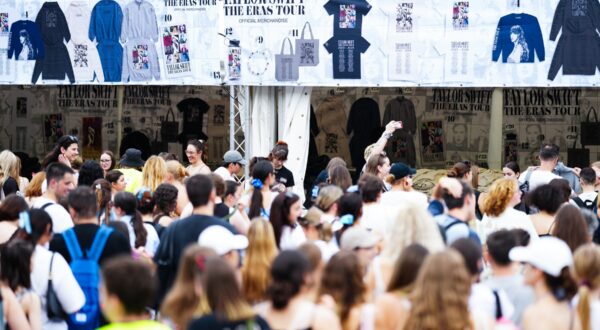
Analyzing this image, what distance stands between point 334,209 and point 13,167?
498cm

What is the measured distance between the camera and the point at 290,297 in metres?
4.98

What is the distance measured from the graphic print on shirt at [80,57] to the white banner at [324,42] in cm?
2

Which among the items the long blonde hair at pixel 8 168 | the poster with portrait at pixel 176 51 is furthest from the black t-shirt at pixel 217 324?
the poster with portrait at pixel 176 51

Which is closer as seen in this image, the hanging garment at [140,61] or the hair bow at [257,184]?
the hair bow at [257,184]

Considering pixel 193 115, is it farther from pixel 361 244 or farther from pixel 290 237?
pixel 361 244

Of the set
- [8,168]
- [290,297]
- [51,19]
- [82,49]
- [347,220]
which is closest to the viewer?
[290,297]

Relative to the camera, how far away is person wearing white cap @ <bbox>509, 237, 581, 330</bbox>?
5.39 meters

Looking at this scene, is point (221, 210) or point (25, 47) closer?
point (221, 210)

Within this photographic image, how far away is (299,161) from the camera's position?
13.7 m

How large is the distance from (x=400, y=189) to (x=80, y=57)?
717 cm

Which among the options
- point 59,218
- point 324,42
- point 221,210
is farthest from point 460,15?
point 59,218

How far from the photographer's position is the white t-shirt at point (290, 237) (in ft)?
24.6

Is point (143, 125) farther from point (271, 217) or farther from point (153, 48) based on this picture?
point (271, 217)

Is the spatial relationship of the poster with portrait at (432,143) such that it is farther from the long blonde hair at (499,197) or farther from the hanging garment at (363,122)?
the long blonde hair at (499,197)
